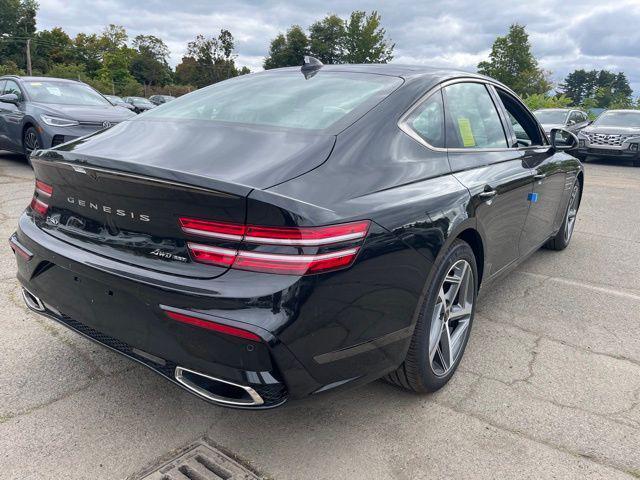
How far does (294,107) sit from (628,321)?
273cm

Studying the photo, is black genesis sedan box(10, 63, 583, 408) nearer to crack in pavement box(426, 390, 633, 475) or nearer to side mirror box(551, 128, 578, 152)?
crack in pavement box(426, 390, 633, 475)

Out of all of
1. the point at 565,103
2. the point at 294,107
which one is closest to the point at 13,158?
the point at 294,107

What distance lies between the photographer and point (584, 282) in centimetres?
432

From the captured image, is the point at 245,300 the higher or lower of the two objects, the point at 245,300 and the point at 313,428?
the higher

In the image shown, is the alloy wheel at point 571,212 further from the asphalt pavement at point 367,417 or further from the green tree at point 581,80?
the green tree at point 581,80

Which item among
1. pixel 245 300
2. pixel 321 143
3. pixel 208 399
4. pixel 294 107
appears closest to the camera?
pixel 245 300

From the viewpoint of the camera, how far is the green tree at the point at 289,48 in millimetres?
73125

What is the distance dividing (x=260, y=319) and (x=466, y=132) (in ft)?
5.91

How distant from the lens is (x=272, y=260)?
1726mm

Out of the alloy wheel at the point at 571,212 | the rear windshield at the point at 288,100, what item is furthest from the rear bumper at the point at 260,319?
the alloy wheel at the point at 571,212

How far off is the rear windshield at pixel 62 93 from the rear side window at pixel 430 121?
7336 millimetres

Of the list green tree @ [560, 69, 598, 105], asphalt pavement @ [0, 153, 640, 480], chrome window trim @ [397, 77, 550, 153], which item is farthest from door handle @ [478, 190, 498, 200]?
green tree @ [560, 69, 598, 105]

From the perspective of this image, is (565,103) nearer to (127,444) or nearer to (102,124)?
(102,124)

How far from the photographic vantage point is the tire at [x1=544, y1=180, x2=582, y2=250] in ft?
16.3
